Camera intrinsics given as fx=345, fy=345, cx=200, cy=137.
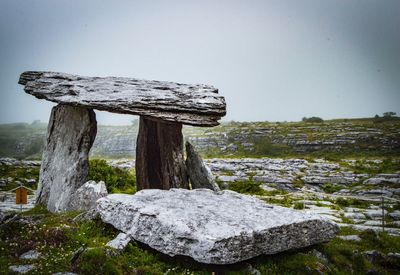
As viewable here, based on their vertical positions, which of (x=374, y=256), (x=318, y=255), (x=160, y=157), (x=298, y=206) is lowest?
(x=298, y=206)

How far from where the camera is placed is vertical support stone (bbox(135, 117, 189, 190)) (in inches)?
634

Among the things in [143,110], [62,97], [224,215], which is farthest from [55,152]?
[224,215]

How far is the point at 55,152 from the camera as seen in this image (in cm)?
1623

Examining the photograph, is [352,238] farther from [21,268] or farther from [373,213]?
[21,268]

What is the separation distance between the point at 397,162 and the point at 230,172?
20111 millimetres

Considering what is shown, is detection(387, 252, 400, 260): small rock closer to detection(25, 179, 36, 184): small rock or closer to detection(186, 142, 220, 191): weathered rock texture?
detection(186, 142, 220, 191): weathered rock texture

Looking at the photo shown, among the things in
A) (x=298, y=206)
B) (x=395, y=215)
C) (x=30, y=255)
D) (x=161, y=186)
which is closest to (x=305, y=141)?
(x=395, y=215)

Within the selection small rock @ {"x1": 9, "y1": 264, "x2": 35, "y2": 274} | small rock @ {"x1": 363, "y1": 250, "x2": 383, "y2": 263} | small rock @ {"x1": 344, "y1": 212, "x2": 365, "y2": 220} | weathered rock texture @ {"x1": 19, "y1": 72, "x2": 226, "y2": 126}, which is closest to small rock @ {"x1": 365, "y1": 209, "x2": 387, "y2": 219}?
small rock @ {"x1": 344, "y1": 212, "x2": 365, "y2": 220}

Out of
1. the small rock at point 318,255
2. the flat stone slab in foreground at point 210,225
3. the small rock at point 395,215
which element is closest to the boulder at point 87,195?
the flat stone slab in foreground at point 210,225

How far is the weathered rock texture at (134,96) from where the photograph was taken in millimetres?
13172

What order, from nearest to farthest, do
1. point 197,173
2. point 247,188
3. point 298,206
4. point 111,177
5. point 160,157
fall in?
point 197,173 < point 160,157 < point 111,177 < point 298,206 < point 247,188

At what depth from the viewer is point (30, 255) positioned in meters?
8.35

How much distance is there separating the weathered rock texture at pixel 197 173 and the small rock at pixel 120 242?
20.2 ft

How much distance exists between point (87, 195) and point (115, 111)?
11.6ft
